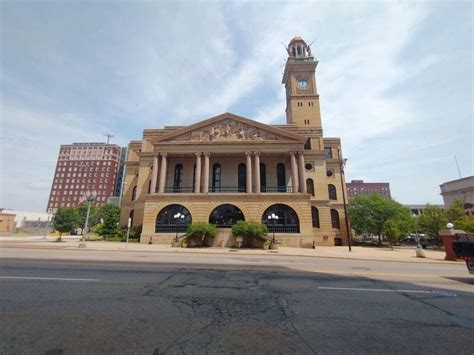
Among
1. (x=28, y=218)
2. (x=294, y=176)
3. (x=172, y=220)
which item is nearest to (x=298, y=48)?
(x=294, y=176)

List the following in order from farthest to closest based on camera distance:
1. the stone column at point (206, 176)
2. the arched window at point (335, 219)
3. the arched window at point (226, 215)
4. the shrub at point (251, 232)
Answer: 1. the arched window at point (335, 219)
2. the stone column at point (206, 176)
3. the arched window at point (226, 215)
4. the shrub at point (251, 232)

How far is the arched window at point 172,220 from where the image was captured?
29172 millimetres

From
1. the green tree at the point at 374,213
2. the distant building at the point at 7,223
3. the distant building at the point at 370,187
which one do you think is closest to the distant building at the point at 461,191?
the green tree at the point at 374,213

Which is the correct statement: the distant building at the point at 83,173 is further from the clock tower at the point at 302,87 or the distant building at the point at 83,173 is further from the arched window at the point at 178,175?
the clock tower at the point at 302,87

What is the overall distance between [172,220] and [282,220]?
13736mm

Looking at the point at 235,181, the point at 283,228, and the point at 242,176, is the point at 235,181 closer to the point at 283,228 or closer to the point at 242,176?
the point at 242,176

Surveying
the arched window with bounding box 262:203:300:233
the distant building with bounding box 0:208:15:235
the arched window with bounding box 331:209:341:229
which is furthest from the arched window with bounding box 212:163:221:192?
the distant building with bounding box 0:208:15:235

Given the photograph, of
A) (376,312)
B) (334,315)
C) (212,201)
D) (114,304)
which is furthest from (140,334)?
(212,201)

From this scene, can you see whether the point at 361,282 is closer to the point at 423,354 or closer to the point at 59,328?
the point at 423,354

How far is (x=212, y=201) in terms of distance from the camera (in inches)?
1164

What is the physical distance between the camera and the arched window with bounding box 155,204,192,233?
29172mm

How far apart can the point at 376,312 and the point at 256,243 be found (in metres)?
21.7

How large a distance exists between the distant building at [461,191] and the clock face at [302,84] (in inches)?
1751

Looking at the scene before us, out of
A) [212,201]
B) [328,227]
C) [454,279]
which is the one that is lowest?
[454,279]
